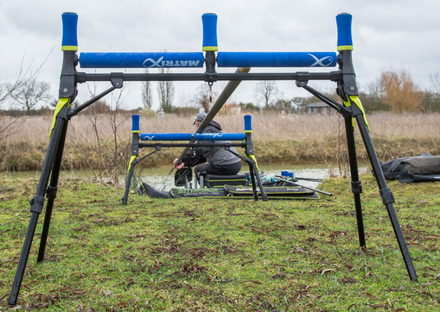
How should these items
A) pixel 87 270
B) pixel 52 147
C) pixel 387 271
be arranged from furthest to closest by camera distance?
pixel 87 270
pixel 387 271
pixel 52 147


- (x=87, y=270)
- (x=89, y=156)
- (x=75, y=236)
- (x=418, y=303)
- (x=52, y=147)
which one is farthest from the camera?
(x=89, y=156)

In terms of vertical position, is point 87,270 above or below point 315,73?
below

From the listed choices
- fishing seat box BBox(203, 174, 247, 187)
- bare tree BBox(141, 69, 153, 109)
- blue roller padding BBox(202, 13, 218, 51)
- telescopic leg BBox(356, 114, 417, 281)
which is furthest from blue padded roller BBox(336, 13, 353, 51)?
bare tree BBox(141, 69, 153, 109)

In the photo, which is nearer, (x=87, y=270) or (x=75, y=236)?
(x=87, y=270)

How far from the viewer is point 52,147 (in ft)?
5.88

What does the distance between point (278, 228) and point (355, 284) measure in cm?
122

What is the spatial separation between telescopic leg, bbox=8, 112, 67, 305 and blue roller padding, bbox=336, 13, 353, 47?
1558mm

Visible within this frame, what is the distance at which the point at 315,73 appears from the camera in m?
2.06

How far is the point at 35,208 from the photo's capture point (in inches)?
68.7

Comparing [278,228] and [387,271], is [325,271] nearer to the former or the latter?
[387,271]

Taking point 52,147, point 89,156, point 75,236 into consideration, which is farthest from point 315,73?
point 89,156

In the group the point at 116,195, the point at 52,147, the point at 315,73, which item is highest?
the point at 315,73

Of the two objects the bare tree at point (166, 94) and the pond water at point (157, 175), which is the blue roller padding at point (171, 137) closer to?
the pond water at point (157, 175)

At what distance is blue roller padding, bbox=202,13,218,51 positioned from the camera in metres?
2.05
